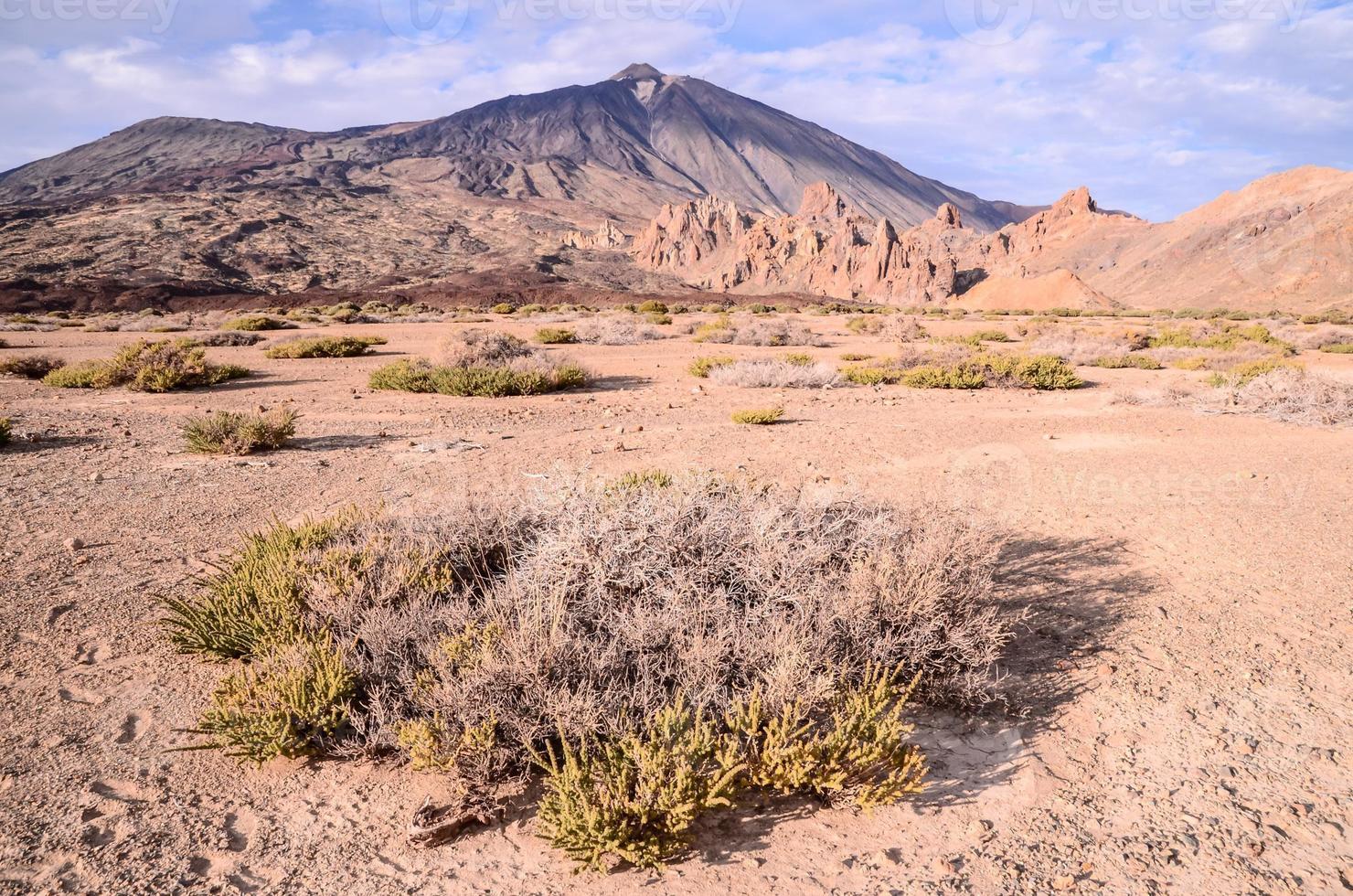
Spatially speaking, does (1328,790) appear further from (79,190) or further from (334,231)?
(79,190)

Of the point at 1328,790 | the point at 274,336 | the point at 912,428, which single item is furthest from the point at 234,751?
the point at 274,336

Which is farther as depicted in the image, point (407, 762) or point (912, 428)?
point (912, 428)

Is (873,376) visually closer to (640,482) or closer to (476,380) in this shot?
(476,380)

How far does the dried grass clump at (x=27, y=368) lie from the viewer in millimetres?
12453

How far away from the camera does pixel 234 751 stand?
283cm

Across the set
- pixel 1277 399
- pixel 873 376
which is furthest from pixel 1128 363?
pixel 873 376

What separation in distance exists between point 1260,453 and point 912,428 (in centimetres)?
388

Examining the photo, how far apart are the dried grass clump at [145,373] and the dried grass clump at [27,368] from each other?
3.56ft

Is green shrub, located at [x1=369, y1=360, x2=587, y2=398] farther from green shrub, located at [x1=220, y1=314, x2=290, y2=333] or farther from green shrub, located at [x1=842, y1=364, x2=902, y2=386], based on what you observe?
green shrub, located at [x1=220, y1=314, x2=290, y2=333]

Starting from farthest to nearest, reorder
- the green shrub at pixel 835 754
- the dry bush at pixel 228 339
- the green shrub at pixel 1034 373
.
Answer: the dry bush at pixel 228 339, the green shrub at pixel 1034 373, the green shrub at pixel 835 754

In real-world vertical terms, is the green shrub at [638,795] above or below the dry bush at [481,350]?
below

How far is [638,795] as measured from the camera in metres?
2.42

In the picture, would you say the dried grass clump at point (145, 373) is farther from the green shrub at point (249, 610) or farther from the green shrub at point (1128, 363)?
the green shrub at point (1128, 363)

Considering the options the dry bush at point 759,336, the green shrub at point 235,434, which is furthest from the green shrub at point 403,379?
the dry bush at point 759,336
